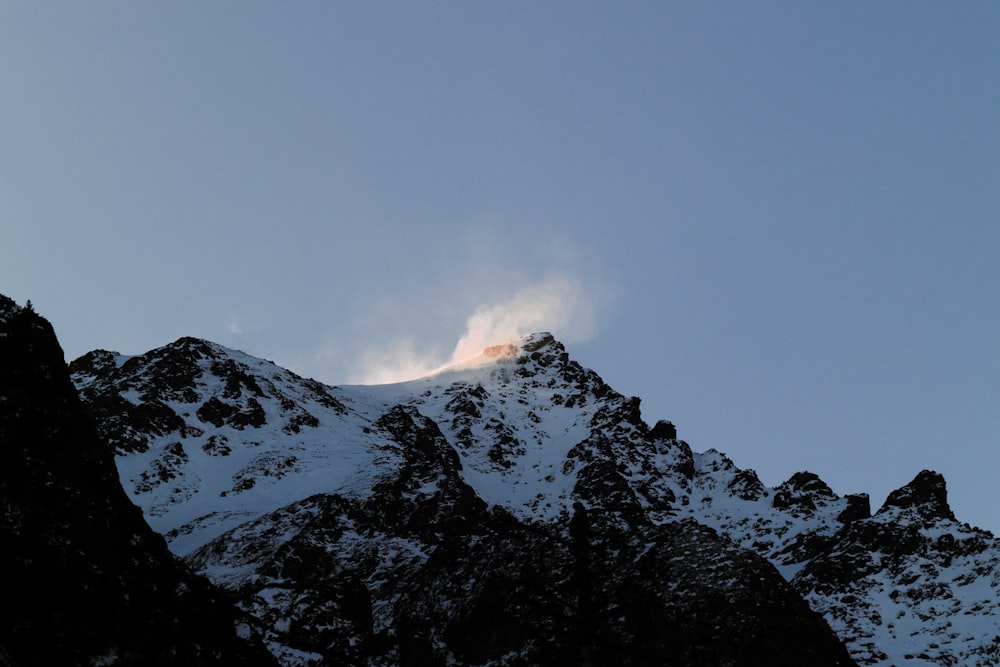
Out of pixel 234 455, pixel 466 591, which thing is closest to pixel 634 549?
pixel 466 591

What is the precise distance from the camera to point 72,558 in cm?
1181

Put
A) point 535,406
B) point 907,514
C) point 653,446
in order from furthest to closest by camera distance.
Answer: point 535,406
point 653,446
point 907,514

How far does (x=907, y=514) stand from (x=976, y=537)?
26.9 ft

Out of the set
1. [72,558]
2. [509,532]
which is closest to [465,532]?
[509,532]

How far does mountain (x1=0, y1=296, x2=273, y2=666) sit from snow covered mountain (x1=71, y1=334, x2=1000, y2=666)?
1.52 meters

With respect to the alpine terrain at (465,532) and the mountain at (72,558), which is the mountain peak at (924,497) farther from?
the mountain at (72,558)

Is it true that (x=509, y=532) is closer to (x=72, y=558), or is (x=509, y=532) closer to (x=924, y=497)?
(x=72, y=558)

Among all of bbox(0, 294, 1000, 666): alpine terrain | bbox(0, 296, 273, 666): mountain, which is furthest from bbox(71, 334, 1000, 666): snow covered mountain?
bbox(0, 296, 273, 666): mountain

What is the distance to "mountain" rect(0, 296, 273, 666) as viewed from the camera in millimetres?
10758

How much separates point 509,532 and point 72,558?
23008mm

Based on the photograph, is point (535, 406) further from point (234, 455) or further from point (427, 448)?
point (234, 455)

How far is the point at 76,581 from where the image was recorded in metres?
11.5

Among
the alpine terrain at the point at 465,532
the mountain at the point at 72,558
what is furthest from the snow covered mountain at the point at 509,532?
the mountain at the point at 72,558

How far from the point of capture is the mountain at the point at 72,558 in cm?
1076
